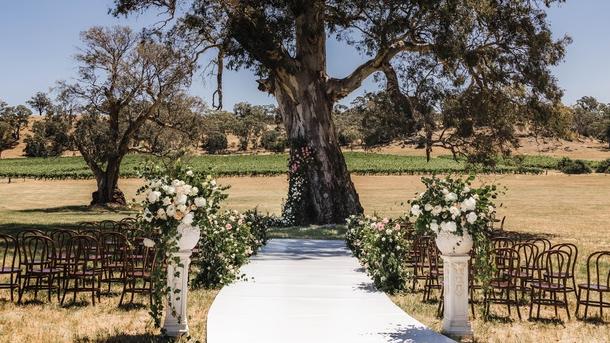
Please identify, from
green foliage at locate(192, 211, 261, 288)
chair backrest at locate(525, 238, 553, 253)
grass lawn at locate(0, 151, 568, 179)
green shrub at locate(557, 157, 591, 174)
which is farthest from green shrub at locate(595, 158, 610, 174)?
green foliage at locate(192, 211, 261, 288)

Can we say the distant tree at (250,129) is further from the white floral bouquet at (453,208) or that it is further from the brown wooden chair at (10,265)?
the white floral bouquet at (453,208)

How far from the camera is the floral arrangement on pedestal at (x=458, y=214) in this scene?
7.10m

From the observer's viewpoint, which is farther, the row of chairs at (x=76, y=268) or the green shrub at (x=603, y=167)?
the green shrub at (x=603, y=167)

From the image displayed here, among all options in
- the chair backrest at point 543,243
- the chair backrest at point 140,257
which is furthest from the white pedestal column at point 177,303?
the chair backrest at point 543,243

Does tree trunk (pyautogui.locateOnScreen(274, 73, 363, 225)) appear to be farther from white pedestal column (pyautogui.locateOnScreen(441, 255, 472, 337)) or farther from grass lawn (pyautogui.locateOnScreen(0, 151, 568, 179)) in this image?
grass lawn (pyautogui.locateOnScreen(0, 151, 568, 179))

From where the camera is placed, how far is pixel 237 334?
7070mm

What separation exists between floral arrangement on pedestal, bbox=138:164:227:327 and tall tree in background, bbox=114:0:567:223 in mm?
14592

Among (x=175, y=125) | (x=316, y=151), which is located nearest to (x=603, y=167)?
(x=175, y=125)

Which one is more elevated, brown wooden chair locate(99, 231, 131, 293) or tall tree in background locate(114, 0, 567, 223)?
tall tree in background locate(114, 0, 567, 223)

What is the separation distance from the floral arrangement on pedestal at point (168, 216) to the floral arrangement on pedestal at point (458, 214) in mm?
2636

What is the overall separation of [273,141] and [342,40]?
9614 centimetres

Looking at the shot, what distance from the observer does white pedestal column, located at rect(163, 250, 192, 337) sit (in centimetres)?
696

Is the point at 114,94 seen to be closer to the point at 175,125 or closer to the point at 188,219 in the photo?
the point at 175,125

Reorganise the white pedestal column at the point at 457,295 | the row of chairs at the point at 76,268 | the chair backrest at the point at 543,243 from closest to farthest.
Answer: the white pedestal column at the point at 457,295, the row of chairs at the point at 76,268, the chair backrest at the point at 543,243
